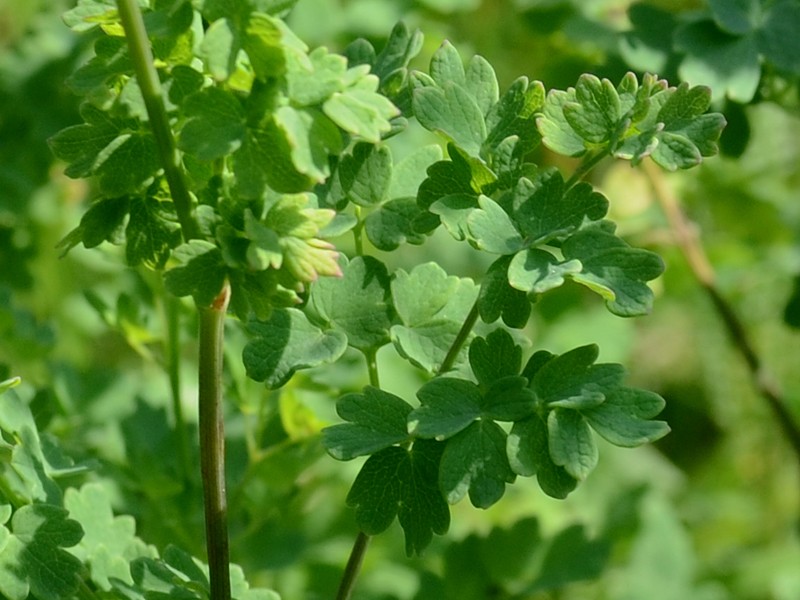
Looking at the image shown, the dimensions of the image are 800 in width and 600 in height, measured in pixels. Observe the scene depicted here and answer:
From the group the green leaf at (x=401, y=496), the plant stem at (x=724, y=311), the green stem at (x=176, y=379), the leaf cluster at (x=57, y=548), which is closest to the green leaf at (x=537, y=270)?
the green leaf at (x=401, y=496)

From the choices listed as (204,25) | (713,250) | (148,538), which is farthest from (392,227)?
(713,250)

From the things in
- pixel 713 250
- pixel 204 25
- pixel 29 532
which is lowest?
pixel 713 250

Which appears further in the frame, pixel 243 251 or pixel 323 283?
pixel 323 283

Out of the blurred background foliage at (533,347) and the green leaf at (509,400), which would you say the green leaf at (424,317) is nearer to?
the green leaf at (509,400)

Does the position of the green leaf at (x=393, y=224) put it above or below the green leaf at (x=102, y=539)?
above

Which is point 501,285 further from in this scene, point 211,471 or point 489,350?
point 211,471

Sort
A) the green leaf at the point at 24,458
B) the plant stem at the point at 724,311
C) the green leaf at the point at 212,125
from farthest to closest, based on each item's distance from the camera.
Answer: the plant stem at the point at 724,311
the green leaf at the point at 24,458
the green leaf at the point at 212,125

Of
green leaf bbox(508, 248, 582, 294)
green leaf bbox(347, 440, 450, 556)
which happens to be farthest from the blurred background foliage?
green leaf bbox(508, 248, 582, 294)

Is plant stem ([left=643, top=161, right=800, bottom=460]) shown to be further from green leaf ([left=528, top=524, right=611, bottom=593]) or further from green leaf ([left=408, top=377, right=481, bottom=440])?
green leaf ([left=408, top=377, right=481, bottom=440])
